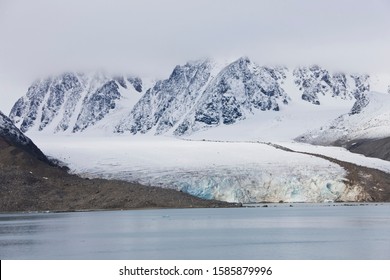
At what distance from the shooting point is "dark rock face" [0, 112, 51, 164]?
109 metres

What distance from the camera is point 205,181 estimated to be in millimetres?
98688

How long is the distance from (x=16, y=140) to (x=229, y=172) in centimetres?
2934

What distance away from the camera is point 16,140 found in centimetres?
11188

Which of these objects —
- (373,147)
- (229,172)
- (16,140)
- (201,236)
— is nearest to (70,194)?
(229,172)

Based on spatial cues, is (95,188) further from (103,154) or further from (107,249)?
(107,249)

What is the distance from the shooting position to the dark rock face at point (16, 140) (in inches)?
4296

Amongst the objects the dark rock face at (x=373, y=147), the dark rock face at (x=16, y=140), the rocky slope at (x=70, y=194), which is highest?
the dark rock face at (x=16, y=140)

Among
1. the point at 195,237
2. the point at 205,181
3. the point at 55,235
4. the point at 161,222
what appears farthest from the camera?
the point at 205,181

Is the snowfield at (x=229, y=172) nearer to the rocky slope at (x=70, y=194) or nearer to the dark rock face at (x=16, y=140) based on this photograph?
the dark rock face at (x=16, y=140)

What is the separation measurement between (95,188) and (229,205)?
579 inches

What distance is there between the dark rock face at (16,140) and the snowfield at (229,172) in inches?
133

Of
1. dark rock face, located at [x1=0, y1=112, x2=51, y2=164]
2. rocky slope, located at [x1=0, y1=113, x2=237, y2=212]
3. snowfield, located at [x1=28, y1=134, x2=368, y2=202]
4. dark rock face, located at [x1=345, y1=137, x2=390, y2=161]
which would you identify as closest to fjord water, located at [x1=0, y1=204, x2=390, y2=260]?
rocky slope, located at [x1=0, y1=113, x2=237, y2=212]

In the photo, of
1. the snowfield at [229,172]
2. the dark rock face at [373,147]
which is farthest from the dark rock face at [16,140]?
the dark rock face at [373,147]
